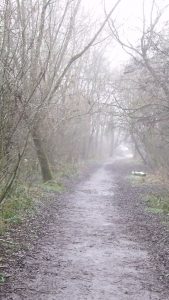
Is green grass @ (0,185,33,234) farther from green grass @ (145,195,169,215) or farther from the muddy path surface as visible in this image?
green grass @ (145,195,169,215)

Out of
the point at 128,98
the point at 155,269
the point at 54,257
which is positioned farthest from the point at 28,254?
the point at 128,98

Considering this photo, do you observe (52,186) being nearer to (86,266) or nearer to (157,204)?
(157,204)

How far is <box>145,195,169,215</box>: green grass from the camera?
1502 cm

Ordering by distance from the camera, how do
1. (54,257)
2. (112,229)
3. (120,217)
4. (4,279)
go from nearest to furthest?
(4,279)
(54,257)
(112,229)
(120,217)

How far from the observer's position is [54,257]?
29.0 feet

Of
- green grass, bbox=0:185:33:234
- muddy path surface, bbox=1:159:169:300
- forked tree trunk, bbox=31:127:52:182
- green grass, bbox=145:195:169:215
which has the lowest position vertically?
green grass, bbox=145:195:169:215

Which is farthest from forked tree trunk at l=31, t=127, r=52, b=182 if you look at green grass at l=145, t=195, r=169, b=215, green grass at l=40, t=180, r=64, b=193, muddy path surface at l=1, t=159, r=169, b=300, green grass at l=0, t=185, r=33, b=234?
muddy path surface at l=1, t=159, r=169, b=300

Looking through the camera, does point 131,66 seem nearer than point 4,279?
No

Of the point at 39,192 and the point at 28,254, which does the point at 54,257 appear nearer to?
the point at 28,254

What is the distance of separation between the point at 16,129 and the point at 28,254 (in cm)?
257

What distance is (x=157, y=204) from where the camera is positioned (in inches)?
651

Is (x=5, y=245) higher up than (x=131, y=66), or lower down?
lower down

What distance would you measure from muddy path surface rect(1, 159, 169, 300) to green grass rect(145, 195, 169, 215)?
2.17 m

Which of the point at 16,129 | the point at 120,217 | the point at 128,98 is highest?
the point at 128,98
